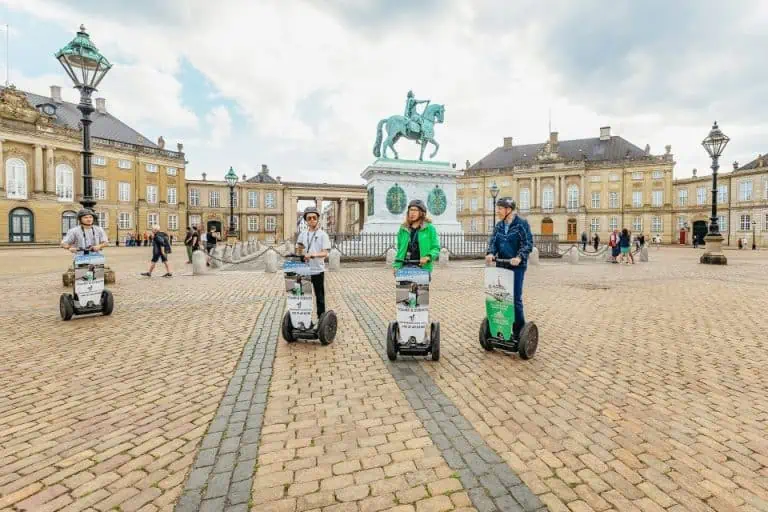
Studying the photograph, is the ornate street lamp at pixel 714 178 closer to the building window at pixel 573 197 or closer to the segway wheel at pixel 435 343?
the segway wheel at pixel 435 343

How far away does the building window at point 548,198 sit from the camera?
59.4 meters

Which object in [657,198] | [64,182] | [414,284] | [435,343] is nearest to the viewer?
[414,284]

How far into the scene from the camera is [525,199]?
200ft

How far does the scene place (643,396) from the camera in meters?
3.92

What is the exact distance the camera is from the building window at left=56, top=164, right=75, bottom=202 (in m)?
46.1

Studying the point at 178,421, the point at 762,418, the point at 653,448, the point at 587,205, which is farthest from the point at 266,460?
the point at 587,205

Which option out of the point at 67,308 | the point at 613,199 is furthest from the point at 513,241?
the point at 613,199

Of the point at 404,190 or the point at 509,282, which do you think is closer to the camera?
the point at 509,282

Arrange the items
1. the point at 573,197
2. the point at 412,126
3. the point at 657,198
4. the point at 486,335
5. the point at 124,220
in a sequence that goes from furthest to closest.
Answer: the point at 573,197 < the point at 657,198 < the point at 124,220 < the point at 412,126 < the point at 486,335

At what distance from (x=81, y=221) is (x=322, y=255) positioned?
4.92m

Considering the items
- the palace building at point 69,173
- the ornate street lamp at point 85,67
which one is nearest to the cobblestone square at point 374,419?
the ornate street lamp at point 85,67

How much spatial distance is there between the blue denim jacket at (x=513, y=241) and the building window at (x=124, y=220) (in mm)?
58196

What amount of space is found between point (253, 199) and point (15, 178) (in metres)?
31.2

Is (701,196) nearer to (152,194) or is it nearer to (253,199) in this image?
(253,199)
